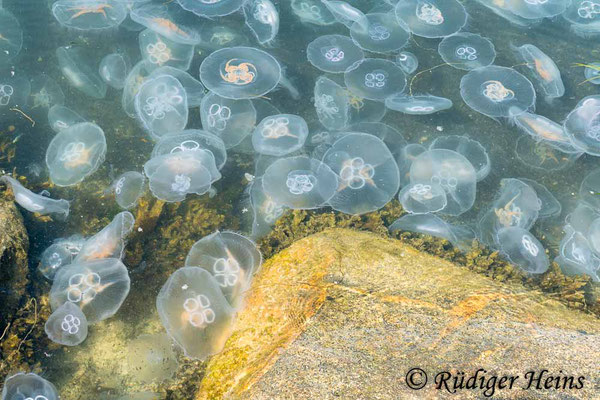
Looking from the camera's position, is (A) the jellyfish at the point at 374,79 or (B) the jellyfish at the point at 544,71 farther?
(B) the jellyfish at the point at 544,71

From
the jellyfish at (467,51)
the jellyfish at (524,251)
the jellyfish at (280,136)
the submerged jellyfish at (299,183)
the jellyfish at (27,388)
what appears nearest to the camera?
the jellyfish at (27,388)

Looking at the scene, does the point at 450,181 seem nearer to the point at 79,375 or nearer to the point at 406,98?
the point at 406,98

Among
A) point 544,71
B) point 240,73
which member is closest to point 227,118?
point 240,73

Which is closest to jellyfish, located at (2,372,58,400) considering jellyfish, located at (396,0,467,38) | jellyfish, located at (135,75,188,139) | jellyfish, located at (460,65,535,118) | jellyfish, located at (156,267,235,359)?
jellyfish, located at (156,267,235,359)

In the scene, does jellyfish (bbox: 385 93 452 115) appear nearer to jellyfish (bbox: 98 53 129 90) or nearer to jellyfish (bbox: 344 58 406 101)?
jellyfish (bbox: 344 58 406 101)

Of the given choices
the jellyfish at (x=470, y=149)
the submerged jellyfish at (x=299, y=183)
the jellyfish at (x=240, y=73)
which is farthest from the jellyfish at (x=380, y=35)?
the submerged jellyfish at (x=299, y=183)

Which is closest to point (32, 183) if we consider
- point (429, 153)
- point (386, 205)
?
point (386, 205)

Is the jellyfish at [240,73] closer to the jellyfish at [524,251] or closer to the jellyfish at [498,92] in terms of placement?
the jellyfish at [498,92]
